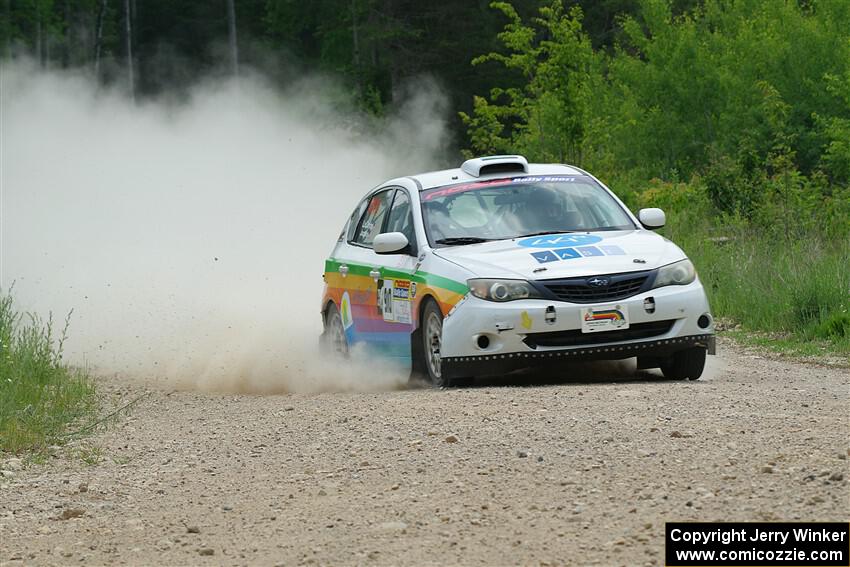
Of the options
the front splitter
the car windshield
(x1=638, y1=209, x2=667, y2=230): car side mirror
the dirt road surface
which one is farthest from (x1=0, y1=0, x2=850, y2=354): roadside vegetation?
the dirt road surface

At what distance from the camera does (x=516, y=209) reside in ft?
39.1

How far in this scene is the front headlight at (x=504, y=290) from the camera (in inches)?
414

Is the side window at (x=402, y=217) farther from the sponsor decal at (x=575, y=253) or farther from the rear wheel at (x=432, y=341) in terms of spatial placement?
the sponsor decal at (x=575, y=253)

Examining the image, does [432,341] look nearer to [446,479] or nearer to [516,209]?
[516,209]

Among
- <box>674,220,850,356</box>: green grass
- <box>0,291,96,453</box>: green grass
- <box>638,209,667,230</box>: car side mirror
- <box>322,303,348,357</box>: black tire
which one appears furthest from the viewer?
<box>674,220,850,356</box>: green grass

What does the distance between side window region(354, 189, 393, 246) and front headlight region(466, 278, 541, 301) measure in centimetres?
237

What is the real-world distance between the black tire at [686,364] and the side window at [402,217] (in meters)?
2.22

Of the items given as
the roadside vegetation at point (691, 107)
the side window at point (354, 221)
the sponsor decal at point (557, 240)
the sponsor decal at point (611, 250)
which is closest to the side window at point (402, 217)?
the side window at point (354, 221)

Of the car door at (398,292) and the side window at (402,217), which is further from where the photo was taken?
the side window at (402,217)

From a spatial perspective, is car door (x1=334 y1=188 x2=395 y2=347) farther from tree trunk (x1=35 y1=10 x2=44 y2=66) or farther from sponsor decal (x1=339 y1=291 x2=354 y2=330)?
tree trunk (x1=35 y1=10 x2=44 y2=66)

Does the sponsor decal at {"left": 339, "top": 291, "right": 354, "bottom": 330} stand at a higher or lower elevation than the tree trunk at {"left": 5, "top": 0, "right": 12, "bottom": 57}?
lower

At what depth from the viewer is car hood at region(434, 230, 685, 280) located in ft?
34.8

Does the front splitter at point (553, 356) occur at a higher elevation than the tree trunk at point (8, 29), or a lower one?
lower

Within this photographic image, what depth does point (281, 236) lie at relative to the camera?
26594 mm
